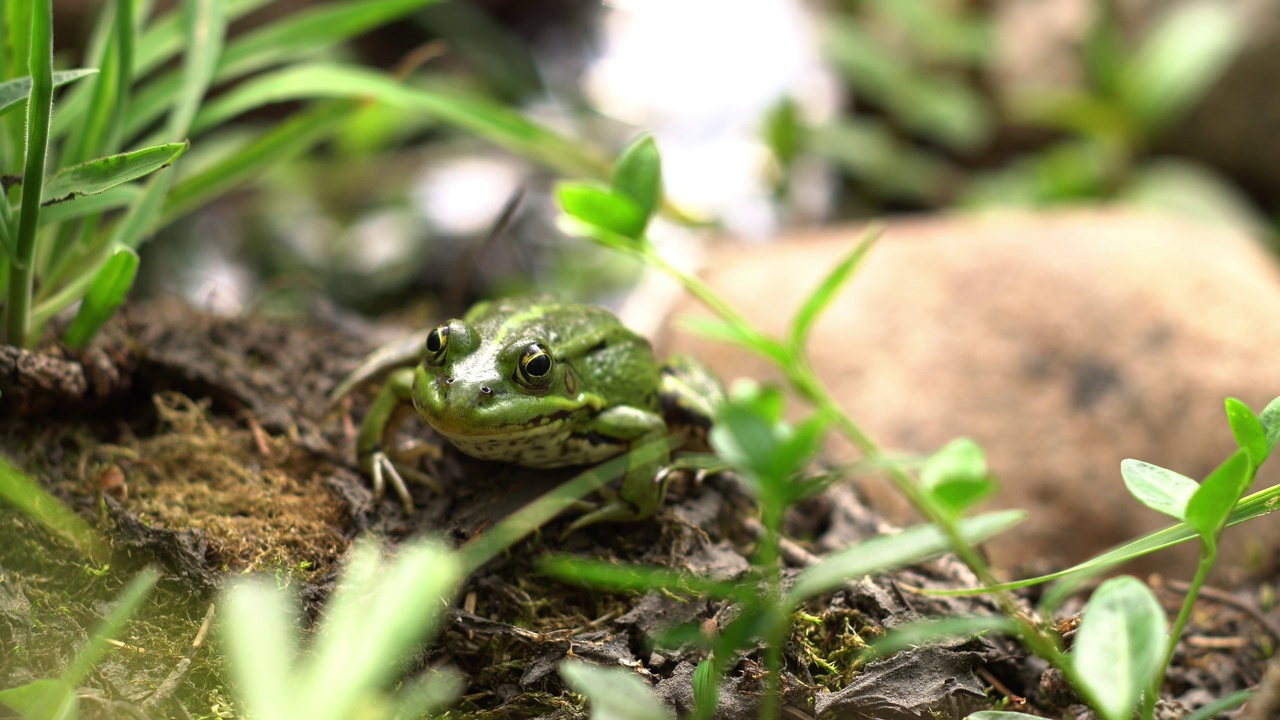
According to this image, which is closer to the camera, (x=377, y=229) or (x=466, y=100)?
(x=466, y=100)

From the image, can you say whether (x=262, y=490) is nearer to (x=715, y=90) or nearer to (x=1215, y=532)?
(x=1215, y=532)

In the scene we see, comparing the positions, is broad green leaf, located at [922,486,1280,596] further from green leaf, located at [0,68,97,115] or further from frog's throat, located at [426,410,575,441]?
green leaf, located at [0,68,97,115]

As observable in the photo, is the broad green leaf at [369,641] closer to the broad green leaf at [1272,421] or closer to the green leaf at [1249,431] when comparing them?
the green leaf at [1249,431]

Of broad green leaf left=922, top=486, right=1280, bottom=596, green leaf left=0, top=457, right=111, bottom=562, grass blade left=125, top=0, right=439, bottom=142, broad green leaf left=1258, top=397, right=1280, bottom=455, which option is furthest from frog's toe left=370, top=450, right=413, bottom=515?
broad green leaf left=1258, top=397, right=1280, bottom=455

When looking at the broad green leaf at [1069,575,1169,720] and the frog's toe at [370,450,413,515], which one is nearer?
the broad green leaf at [1069,575,1169,720]

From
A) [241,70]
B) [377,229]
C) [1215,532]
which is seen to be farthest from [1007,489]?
[377,229]

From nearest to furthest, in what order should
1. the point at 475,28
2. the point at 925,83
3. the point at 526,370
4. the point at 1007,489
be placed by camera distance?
1. the point at 526,370
2. the point at 1007,489
3. the point at 925,83
4. the point at 475,28
